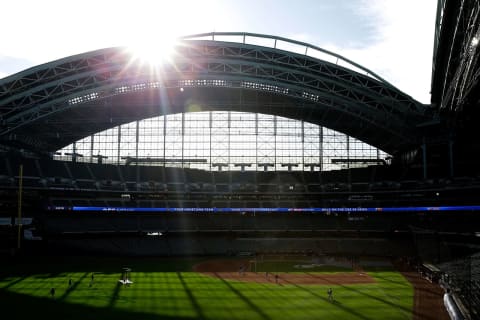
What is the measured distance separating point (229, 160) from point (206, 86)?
1619 centimetres

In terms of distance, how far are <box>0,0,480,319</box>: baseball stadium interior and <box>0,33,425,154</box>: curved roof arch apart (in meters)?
0.25

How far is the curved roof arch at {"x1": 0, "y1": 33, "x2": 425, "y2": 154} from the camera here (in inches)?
2061

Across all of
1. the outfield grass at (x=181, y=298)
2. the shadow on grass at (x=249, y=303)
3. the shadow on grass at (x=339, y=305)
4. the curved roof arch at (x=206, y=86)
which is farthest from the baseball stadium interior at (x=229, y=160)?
the shadow on grass at (x=249, y=303)

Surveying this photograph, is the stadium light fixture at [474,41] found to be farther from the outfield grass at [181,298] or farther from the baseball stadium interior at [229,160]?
the baseball stadium interior at [229,160]

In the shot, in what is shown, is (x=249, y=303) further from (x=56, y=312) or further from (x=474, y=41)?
(x=474, y=41)

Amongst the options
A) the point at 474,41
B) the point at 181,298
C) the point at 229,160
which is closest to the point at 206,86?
the point at 229,160

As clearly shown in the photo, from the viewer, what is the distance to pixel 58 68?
5234 cm

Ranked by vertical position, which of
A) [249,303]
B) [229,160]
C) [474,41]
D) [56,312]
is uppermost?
[474,41]

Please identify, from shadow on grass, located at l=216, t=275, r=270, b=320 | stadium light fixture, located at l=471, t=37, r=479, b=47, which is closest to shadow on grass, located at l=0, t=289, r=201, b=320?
shadow on grass, located at l=216, t=275, r=270, b=320

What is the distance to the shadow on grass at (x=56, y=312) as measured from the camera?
93.3 feet

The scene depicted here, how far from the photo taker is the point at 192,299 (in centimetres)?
3462

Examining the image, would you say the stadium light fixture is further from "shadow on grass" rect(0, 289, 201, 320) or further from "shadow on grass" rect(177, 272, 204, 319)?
"shadow on grass" rect(0, 289, 201, 320)

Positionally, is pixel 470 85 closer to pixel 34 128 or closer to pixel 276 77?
pixel 276 77

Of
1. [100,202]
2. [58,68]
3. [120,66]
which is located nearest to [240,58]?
[120,66]
